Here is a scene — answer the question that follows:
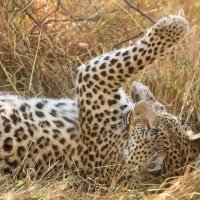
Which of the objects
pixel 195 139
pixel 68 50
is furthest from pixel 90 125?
→ pixel 68 50

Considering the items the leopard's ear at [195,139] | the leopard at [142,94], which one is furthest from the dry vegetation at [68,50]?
the leopard's ear at [195,139]

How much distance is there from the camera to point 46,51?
6684 mm

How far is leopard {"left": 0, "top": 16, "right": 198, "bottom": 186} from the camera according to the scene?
5.29 meters

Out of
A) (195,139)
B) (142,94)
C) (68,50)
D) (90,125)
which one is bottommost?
(195,139)

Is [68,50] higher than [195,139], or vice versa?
[68,50]

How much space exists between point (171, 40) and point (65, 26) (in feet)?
4.93

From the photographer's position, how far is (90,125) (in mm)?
Answer: 5582

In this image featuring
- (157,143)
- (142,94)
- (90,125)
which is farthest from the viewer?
(142,94)

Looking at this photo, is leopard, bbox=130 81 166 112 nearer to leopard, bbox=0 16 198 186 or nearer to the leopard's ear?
leopard, bbox=0 16 198 186

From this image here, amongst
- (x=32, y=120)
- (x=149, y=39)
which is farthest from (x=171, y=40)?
→ (x=32, y=120)

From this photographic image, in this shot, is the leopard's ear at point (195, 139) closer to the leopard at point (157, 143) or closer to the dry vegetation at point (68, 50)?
the leopard at point (157, 143)

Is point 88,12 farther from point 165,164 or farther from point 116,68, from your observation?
point 165,164

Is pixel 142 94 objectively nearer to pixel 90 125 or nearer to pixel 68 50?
pixel 90 125

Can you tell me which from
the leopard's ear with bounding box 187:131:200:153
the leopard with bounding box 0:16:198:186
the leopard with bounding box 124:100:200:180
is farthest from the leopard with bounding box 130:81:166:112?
the leopard's ear with bounding box 187:131:200:153
